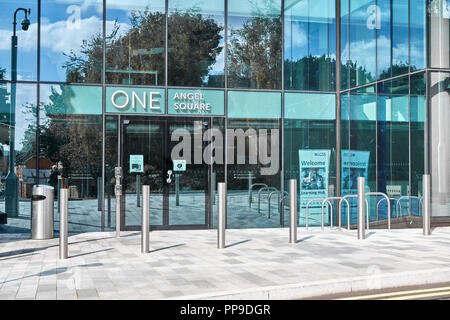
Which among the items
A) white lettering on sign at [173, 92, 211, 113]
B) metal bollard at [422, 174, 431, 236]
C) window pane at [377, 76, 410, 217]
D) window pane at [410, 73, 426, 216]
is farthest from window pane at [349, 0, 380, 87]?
white lettering on sign at [173, 92, 211, 113]

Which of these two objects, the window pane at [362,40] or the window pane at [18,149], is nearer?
the window pane at [18,149]

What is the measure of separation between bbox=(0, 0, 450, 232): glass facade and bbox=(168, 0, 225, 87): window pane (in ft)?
0.12

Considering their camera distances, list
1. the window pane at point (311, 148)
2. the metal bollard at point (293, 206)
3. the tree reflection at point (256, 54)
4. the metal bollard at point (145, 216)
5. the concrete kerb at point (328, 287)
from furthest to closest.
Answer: the window pane at point (311, 148) → the tree reflection at point (256, 54) → the metal bollard at point (293, 206) → the metal bollard at point (145, 216) → the concrete kerb at point (328, 287)

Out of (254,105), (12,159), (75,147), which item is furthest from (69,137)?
(254,105)

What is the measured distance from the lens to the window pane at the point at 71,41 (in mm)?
12820

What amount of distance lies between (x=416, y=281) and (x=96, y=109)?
343 inches

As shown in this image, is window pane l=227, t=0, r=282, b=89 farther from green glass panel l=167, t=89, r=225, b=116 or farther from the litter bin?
the litter bin

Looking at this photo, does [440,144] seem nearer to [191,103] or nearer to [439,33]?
[439,33]

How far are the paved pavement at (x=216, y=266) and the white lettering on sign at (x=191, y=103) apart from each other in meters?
3.41

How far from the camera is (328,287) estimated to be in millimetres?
6578

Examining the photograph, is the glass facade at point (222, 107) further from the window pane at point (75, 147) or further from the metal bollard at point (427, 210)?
the metal bollard at point (427, 210)

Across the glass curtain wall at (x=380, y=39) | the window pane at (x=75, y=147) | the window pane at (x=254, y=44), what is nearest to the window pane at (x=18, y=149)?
the window pane at (x=75, y=147)

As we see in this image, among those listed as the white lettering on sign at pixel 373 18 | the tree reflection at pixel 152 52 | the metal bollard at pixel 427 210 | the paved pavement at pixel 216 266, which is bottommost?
the paved pavement at pixel 216 266
